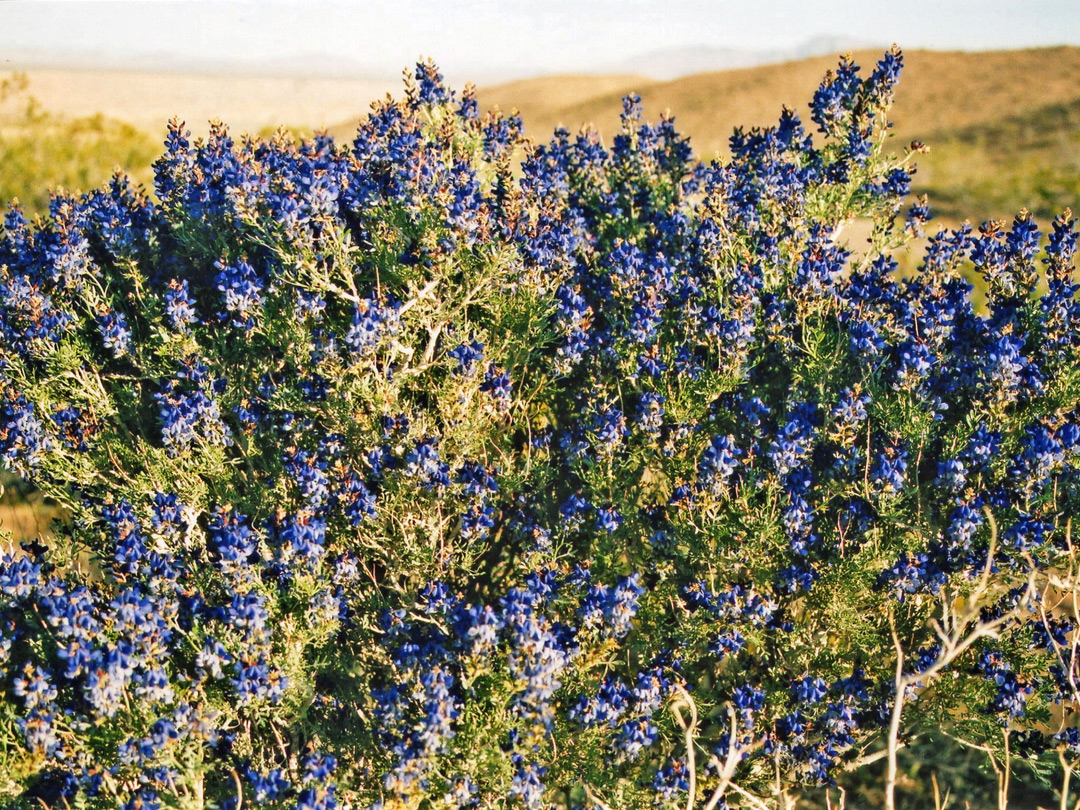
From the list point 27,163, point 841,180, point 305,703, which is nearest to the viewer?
point 305,703

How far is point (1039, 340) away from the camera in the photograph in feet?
14.5

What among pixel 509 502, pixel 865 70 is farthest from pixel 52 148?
pixel 865 70

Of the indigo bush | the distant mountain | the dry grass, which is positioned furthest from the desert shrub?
the indigo bush

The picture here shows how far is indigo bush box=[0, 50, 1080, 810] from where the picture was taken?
3586 mm

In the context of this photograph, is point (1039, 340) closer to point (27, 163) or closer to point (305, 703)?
point (305, 703)

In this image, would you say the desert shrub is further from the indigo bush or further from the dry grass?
the indigo bush

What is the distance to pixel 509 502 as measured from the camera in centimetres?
456

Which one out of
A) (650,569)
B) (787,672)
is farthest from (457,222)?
(787,672)

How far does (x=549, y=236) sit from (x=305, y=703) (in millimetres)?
2422

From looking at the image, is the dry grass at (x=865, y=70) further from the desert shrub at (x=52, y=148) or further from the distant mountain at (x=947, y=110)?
the desert shrub at (x=52, y=148)

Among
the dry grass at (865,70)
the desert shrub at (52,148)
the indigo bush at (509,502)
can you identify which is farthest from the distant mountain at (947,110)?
the indigo bush at (509,502)

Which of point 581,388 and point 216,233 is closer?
point 581,388

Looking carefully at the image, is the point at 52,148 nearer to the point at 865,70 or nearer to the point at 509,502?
→ the point at 509,502

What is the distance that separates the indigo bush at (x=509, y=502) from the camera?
3.59m
